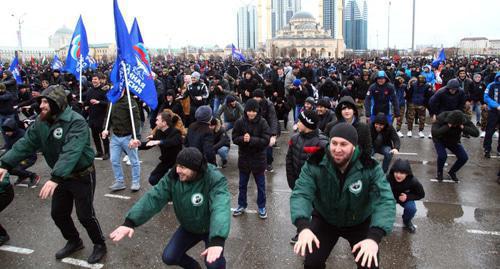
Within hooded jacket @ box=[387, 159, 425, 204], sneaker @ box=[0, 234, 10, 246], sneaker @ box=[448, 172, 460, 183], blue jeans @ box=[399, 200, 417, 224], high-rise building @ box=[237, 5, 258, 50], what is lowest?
sneaker @ box=[0, 234, 10, 246]

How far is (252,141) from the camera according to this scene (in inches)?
215

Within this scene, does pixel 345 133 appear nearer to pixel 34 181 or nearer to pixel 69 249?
pixel 69 249

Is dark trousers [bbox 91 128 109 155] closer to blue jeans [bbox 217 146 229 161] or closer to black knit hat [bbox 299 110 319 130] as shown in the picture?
blue jeans [bbox 217 146 229 161]

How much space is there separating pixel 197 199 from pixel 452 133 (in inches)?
202

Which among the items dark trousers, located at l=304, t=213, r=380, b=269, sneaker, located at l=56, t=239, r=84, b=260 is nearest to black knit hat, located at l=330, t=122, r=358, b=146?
dark trousers, located at l=304, t=213, r=380, b=269

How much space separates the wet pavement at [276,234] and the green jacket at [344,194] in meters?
1.34

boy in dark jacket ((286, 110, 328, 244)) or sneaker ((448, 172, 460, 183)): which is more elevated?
boy in dark jacket ((286, 110, 328, 244))

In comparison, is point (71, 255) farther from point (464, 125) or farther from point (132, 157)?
point (464, 125)

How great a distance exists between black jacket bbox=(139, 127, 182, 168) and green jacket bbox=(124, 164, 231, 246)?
230 centimetres

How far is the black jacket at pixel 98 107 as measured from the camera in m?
8.34

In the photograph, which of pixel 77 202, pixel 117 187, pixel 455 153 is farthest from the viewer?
pixel 455 153

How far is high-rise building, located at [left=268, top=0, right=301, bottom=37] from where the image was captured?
156 m

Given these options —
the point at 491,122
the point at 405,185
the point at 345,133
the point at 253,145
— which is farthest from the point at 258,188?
the point at 491,122

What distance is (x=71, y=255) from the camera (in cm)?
467
